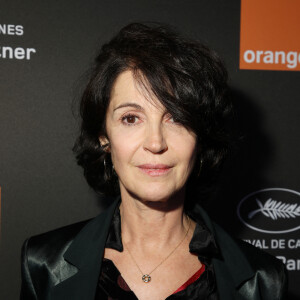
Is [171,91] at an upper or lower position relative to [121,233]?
upper

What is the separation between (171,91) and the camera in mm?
1045

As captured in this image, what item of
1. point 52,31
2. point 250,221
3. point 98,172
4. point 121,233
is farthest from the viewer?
point 250,221

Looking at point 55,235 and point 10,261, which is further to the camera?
point 10,261

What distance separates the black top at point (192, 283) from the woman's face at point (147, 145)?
0.60 feet

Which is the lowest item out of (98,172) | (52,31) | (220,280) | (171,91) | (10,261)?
(10,261)

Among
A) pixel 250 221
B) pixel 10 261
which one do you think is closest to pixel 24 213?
pixel 10 261

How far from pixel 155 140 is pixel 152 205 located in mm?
219

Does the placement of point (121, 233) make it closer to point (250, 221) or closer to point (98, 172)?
point (98, 172)

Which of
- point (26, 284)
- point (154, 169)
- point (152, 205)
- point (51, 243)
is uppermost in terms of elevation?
point (154, 169)

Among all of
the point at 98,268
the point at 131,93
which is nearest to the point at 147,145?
the point at 131,93

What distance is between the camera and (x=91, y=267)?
1.07m

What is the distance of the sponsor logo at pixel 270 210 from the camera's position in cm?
161

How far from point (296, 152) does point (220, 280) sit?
0.77m

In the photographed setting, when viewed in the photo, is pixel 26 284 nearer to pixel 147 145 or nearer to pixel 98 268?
pixel 98 268
